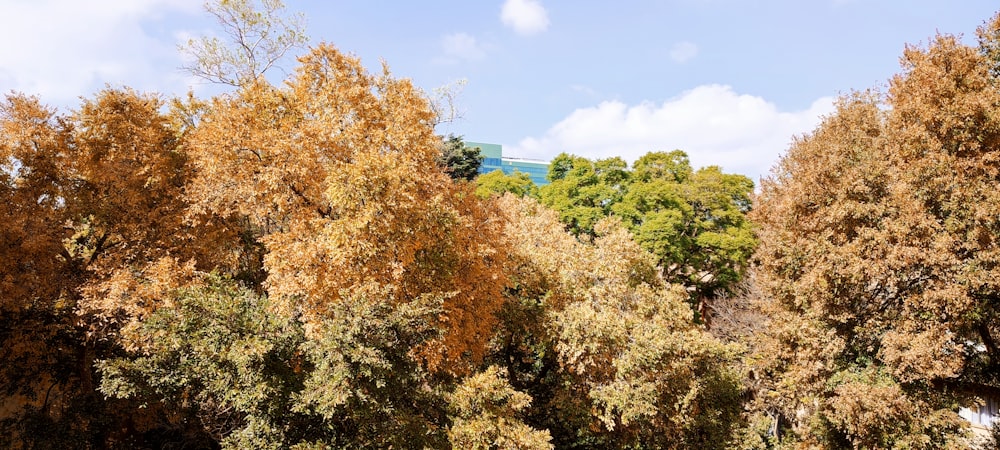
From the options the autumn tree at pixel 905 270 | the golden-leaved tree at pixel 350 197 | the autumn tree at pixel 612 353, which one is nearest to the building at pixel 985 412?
the autumn tree at pixel 905 270

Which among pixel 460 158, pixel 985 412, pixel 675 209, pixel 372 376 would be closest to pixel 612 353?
pixel 372 376

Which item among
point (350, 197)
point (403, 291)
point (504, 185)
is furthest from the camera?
point (504, 185)

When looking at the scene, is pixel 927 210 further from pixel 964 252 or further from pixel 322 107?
pixel 322 107

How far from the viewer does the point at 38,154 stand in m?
13.8

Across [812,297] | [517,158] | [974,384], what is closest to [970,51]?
[812,297]

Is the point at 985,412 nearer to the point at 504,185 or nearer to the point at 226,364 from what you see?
the point at 226,364

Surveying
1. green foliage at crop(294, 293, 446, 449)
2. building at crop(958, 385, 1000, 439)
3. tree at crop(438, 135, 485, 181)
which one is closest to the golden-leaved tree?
green foliage at crop(294, 293, 446, 449)

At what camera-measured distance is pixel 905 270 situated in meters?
12.3

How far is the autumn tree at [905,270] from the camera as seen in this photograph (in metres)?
11.8

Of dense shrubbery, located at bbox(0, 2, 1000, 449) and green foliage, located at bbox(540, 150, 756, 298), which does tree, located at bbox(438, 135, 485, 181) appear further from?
dense shrubbery, located at bbox(0, 2, 1000, 449)

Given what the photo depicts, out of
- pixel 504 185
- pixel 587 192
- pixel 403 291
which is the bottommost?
pixel 403 291

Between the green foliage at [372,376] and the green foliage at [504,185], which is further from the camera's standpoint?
the green foliage at [504,185]

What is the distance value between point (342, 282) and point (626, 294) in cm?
794

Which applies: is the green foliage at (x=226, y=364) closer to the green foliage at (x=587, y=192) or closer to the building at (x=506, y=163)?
the green foliage at (x=587, y=192)
